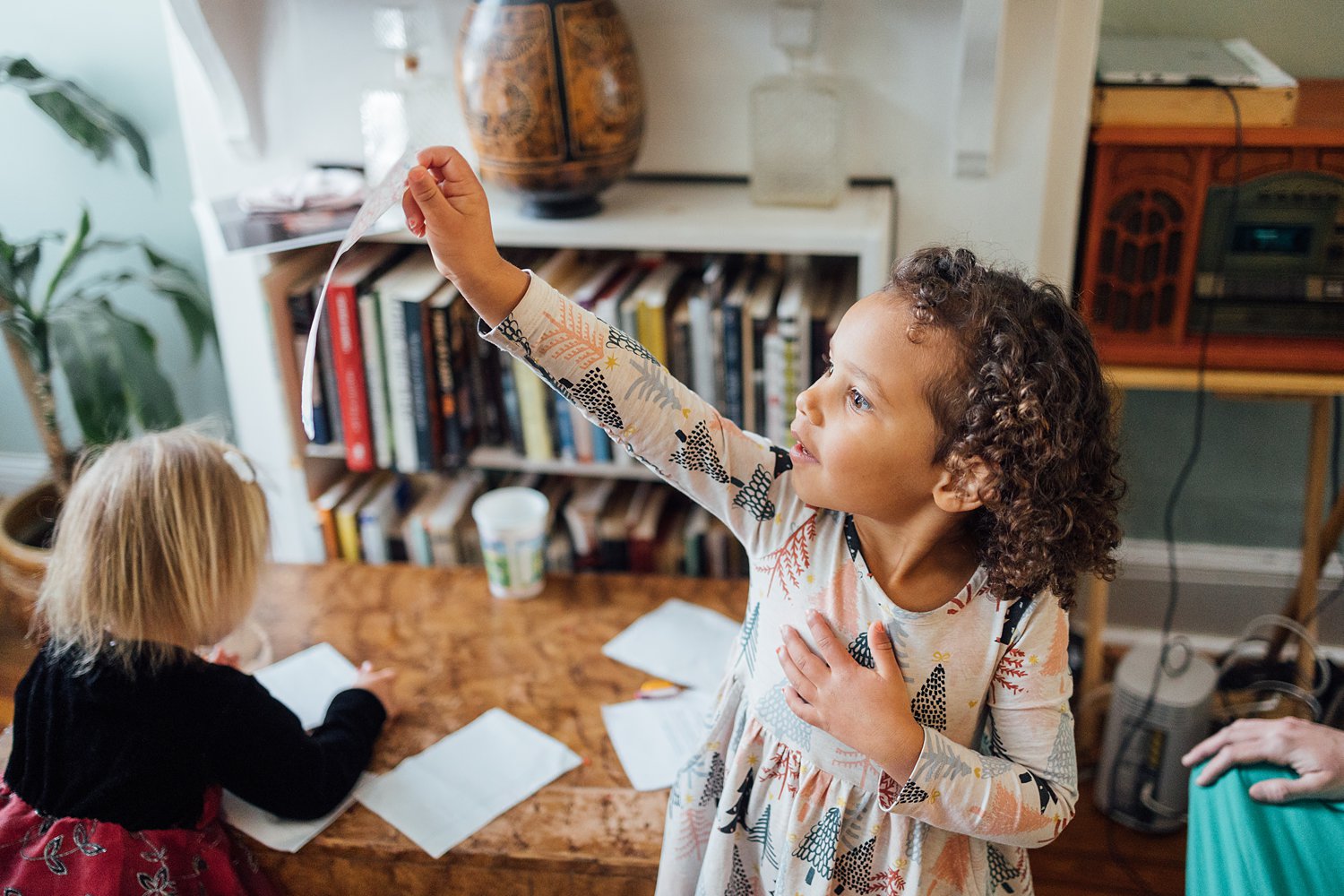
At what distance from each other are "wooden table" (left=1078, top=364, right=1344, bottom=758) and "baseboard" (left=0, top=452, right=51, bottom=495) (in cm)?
203

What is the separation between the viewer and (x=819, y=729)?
1.04 meters

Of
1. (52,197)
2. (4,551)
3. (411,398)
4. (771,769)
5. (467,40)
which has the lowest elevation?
(4,551)

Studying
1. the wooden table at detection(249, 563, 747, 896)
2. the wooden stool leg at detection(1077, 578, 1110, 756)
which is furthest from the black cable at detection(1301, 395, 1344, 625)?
the wooden table at detection(249, 563, 747, 896)

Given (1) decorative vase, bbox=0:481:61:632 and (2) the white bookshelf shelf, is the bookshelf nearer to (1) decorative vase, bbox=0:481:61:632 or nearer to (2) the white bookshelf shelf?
(2) the white bookshelf shelf

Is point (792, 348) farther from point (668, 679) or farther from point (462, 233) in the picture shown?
point (462, 233)

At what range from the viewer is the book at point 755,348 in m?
1.63

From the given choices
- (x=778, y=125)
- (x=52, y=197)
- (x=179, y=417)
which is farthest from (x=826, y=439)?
(x=52, y=197)

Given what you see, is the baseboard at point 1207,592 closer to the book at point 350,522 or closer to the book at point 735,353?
the book at point 735,353

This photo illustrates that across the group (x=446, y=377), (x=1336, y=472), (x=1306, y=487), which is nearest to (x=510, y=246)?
(x=446, y=377)

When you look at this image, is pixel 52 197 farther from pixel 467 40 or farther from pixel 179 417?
pixel 467 40

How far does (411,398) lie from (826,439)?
0.93 m

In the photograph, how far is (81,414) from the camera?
177cm

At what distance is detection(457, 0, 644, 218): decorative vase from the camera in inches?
58.9

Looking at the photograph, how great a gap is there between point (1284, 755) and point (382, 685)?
1.02 meters
